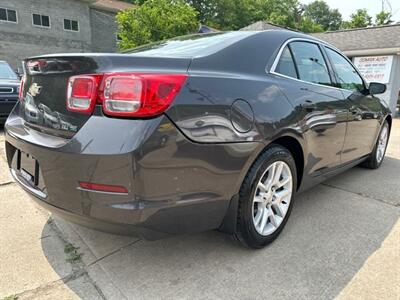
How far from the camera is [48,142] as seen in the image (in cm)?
179

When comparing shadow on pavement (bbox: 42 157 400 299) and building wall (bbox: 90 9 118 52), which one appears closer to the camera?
shadow on pavement (bbox: 42 157 400 299)

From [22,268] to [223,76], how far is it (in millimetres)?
1777

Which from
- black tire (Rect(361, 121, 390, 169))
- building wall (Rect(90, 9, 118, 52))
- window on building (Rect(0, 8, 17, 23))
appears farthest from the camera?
building wall (Rect(90, 9, 118, 52))

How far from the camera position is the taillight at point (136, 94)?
159 centimetres

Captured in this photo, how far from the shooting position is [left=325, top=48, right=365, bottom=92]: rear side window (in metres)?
3.27

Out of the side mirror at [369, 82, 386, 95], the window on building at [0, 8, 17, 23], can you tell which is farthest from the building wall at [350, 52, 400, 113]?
the window on building at [0, 8, 17, 23]

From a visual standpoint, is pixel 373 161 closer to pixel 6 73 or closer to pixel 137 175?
pixel 137 175

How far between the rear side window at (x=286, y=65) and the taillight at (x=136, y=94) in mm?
1073

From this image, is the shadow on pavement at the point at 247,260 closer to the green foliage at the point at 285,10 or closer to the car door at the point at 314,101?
the car door at the point at 314,101

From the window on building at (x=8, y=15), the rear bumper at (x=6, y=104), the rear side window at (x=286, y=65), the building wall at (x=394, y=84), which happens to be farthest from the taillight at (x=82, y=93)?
the window on building at (x=8, y=15)

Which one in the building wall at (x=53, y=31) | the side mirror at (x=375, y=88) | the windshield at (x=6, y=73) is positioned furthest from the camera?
the building wall at (x=53, y=31)

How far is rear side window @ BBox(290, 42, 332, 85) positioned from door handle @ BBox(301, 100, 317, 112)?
22 centimetres

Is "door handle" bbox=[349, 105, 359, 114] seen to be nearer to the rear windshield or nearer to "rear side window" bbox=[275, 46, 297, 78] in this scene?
"rear side window" bbox=[275, 46, 297, 78]

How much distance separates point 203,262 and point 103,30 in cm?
2860
